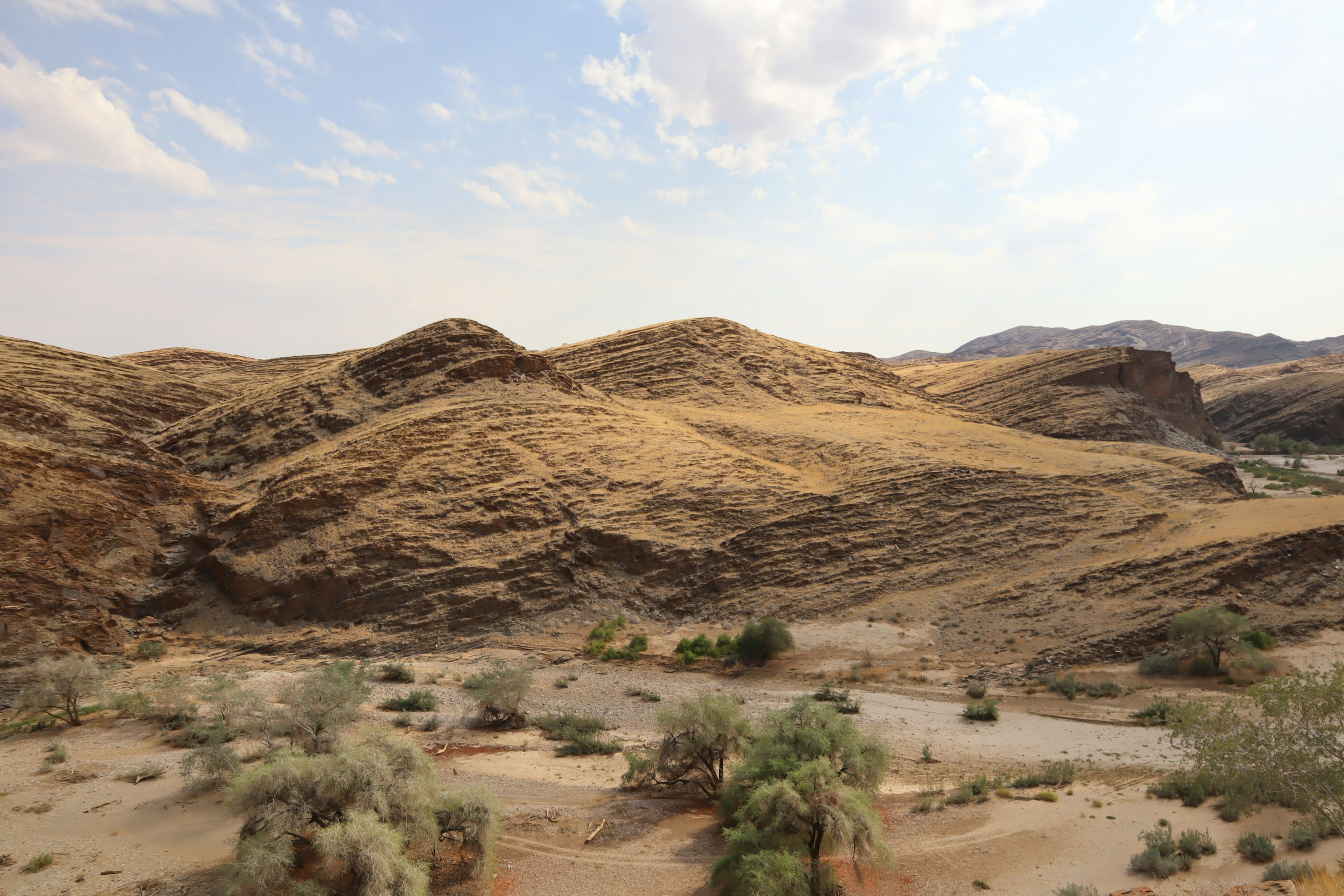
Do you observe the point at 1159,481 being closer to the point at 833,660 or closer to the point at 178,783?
the point at 833,660

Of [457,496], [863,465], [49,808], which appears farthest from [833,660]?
[49,808]

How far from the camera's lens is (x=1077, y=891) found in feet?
26.0

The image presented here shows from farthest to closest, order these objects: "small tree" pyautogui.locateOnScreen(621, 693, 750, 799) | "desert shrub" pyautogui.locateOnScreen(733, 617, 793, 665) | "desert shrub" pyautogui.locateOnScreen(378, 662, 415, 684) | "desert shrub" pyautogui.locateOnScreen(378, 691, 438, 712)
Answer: "desert shrub" pyautogui.locateOnScreen(733, 617, 793, 665), "desert shrub" pyautogui.locateOnScreen(378, 662, 415, 684), "desert shrub" pyautogui.locateOnScreen(378, 691, 438, 712), "small tree" pyautogui.locateOnScreen(621, 693, 750, 799)

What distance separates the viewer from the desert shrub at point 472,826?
8.94 m

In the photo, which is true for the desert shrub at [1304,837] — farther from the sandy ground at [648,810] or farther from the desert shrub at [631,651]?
the desert shrub at [631,651]

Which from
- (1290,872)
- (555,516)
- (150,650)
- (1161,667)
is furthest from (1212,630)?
(150,650)

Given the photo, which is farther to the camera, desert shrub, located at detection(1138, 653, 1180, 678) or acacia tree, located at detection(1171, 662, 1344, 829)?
desert shrub, located at detection(1138, 653, 1180, 678)

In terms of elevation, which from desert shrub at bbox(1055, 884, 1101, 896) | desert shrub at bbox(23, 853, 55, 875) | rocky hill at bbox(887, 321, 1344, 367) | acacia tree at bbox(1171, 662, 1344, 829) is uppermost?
rocky hill at bbox(887, 321, 1344, 367)

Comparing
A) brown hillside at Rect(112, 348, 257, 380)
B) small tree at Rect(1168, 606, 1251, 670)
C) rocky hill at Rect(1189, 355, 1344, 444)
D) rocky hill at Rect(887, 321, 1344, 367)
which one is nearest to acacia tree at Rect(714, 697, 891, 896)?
small tree at Rect(1168, 606, 1251, 670)

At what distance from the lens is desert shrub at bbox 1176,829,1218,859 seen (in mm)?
8664

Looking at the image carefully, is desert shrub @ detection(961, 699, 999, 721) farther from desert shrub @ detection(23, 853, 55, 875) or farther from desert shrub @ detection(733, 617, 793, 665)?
desert shrub @ detection(23, 853, 55, 875)

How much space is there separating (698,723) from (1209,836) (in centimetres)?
701

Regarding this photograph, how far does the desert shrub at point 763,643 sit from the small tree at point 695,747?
6741mm

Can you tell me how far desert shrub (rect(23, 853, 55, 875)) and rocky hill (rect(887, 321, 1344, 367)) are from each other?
15717 centimetres
